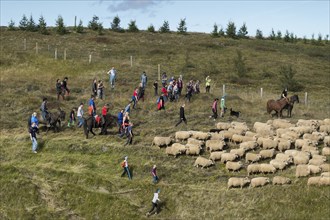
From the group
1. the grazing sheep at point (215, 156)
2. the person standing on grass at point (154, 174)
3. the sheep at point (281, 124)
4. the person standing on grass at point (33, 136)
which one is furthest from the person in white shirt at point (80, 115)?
the sheep at point (281, 124)

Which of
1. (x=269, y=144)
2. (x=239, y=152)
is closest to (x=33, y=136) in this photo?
(x=239, y=152)

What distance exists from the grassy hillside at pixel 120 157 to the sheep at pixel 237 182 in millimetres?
367

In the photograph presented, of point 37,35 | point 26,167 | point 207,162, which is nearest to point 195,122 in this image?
point 207,162

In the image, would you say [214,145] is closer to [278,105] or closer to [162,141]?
[162,141]

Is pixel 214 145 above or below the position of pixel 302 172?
above

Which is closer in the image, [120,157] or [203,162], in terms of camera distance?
[203,162]

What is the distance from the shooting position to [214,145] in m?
28.6

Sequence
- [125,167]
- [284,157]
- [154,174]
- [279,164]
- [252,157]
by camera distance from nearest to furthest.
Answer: [154,174] → [279,164] → [125,167] → [284,157] → [252,157]

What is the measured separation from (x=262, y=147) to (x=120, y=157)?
28.9 feet

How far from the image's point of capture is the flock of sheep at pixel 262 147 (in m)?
24.7

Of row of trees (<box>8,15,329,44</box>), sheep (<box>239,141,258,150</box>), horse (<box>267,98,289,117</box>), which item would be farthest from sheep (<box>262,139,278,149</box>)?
row of trees (<box>8,15,329,44</box>)

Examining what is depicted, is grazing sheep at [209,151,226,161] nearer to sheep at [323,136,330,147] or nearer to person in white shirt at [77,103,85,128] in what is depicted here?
sheep at [323,136,330,147]

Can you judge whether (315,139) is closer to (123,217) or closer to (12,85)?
(123,217)

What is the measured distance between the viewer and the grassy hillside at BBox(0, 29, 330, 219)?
2300 cm
